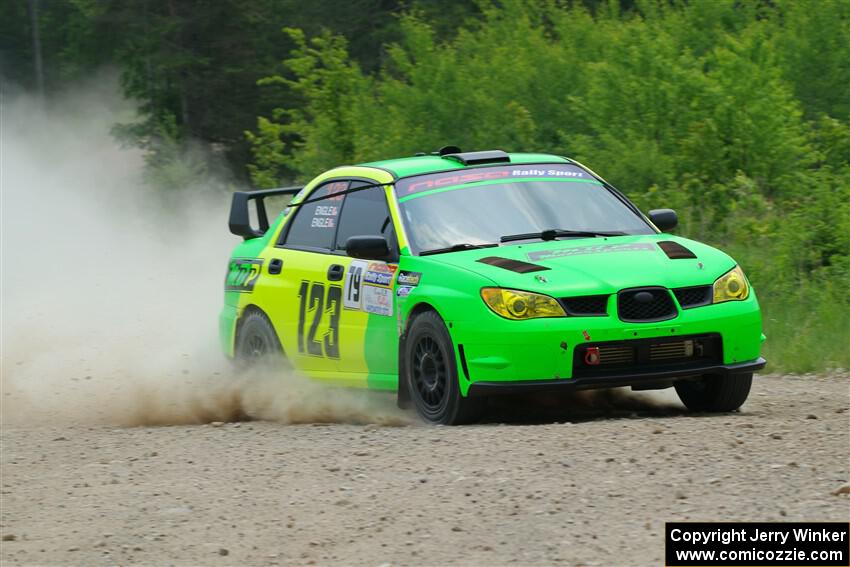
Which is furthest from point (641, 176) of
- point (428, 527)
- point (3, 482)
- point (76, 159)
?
point (76, 159)

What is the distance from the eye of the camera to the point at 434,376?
834 centimetres

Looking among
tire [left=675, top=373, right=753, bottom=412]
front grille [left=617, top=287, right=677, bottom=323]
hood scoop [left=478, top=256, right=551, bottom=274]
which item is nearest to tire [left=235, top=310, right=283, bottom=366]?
hood scoop [left=478, top=256, right=551, bottom=274]

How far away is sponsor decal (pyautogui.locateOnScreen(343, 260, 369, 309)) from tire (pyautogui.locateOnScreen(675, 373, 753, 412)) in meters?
2.09

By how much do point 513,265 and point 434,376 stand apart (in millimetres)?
816

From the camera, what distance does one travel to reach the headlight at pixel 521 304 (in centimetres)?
781

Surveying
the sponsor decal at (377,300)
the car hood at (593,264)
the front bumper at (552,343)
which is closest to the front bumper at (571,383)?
the front bumper at (552,343)

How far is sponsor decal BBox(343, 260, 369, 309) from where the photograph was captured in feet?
30.1

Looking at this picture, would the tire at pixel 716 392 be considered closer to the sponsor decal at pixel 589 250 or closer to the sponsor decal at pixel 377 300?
the sponsor decal at pixel 589 250

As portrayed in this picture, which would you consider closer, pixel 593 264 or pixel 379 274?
pixel 593 264

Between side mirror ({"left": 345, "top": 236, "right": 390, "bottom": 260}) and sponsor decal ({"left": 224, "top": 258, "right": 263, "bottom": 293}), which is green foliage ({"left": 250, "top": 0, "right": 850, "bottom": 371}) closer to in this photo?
side mirror ({"left": 345, "top": 236, "right": 390, "bottom": 260})

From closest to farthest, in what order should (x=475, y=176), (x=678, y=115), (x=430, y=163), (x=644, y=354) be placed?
1. (x=644, y=354)
2. (x=475, y=176)
3. (x=430, y=163)
4. (x=678, y=115)

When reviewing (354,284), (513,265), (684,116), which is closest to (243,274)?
(354,284)

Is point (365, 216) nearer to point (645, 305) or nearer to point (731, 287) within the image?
point (645, 305)

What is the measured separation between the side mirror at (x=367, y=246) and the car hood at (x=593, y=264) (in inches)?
17.8
